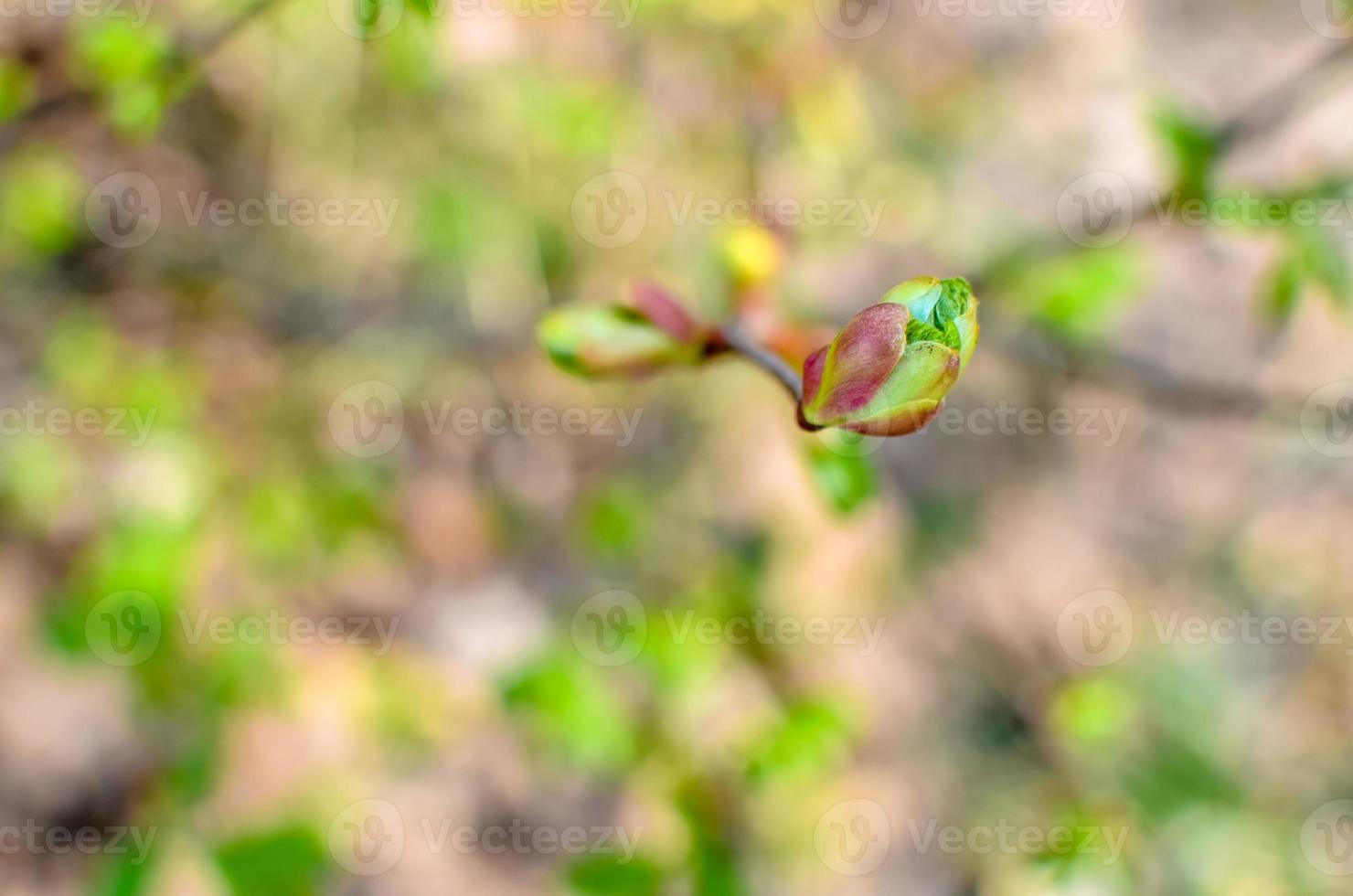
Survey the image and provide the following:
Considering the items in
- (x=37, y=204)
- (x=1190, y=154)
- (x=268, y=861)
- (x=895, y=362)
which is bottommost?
(x=268, y=861)

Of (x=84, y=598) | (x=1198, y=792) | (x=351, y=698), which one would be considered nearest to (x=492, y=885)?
(x=351, y=698)

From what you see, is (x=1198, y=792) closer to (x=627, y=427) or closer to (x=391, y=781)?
(x=627, y=427)

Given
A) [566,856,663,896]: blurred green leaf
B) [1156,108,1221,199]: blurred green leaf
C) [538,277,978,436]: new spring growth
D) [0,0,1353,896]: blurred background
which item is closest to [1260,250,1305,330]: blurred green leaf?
[1156,108,1221,199]: blurred green leaf

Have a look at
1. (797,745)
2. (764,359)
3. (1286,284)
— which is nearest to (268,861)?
(797,745)

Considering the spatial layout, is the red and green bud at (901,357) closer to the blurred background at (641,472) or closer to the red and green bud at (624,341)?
the red and green bud at (624,341)

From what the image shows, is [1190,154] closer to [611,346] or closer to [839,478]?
[839,478]
